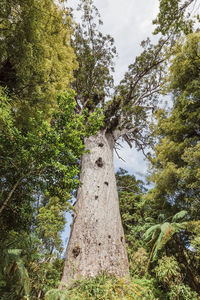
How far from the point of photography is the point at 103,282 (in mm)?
2311

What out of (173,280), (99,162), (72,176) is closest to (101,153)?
(99,162)

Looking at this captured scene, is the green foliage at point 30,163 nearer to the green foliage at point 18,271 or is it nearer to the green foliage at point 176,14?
the green foliage at point 18,271

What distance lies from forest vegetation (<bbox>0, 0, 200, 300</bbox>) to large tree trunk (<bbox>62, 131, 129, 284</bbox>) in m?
0.02

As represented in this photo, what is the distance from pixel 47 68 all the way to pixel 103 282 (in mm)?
3945

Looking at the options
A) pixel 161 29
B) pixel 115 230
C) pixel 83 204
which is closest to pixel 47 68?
pixel 83 204

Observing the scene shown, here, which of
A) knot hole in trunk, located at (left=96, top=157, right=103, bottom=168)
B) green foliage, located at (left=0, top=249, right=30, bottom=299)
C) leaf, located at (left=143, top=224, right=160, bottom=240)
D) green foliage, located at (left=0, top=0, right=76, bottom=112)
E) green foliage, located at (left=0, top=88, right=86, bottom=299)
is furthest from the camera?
leaf, located at (left=143, top=224, right=160, bottom=240)

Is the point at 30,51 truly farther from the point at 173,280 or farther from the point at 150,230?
the point at 173,280

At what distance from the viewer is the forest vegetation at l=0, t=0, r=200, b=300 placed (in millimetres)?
2666

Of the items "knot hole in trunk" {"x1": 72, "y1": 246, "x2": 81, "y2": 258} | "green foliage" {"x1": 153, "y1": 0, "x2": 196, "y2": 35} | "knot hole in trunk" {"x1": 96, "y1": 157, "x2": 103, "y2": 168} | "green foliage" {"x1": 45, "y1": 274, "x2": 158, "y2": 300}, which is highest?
"green foliage" {"x1": 153, "y1": 0, "x2": 196, "y2": 35}

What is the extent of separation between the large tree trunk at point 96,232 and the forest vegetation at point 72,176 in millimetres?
19

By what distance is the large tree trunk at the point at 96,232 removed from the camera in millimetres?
2707

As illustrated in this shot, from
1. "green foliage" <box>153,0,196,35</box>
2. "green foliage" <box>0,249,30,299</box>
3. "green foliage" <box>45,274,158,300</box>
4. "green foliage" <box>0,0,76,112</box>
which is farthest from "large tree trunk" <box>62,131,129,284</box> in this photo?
"green foliage" <box>153,0,196,35</box>

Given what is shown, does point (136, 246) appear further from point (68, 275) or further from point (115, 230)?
point (68, 275)

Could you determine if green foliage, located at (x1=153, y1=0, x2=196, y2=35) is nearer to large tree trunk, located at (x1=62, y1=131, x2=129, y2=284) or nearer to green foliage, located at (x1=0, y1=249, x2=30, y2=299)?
large tree trunk, located at (x1=62, y1=131, x2=129, y2=284)
